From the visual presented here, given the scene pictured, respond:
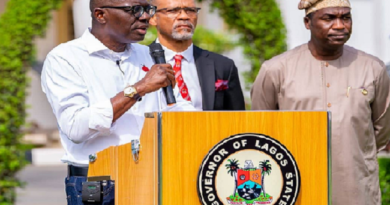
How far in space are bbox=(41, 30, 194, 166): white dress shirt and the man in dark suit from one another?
0.83m

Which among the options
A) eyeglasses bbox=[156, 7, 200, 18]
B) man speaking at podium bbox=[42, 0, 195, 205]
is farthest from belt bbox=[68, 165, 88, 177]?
eyeglasses bbox=[156, 7, 200, 18]

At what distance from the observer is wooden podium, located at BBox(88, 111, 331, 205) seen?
3.27 m

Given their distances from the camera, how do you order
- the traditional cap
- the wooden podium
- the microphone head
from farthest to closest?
the traditional cap, the microphone head, the wooden podium

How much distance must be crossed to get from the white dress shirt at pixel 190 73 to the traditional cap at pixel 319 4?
0.74 metres

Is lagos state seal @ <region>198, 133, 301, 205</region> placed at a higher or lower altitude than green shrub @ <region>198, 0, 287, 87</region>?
lower

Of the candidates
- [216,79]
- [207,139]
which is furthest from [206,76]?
[207,139]

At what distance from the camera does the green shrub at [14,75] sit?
919 centimetres

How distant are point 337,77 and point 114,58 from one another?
1.33m

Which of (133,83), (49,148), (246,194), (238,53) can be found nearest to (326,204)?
(246,194)

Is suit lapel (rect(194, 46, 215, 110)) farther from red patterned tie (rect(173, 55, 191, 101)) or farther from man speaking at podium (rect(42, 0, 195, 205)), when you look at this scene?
man speaking at podium (rect(42, 0, 195, 205))

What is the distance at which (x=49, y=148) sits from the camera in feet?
71.7

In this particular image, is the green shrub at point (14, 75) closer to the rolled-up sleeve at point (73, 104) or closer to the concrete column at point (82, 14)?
the concrete column at point (82, 14)

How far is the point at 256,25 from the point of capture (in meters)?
8.80

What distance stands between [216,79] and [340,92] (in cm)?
79
